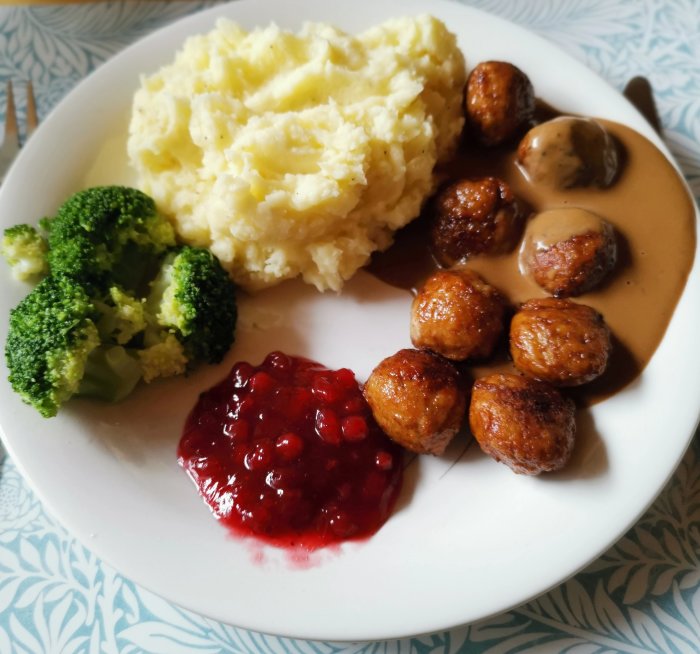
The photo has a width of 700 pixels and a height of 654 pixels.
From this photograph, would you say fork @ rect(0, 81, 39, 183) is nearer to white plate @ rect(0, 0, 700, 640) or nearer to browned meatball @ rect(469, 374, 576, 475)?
white plate @ rect(0, 0, 700, 640)

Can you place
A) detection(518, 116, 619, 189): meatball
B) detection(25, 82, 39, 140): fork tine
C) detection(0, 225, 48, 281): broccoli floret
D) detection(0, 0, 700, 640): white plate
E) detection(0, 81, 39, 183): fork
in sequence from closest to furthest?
detection(0, 0, 700, 640): white plate
detection(0, 225, 48, 281): broccoli floret
detection(518, 116, 619, 189): meatball
detection(0, 81, 39, 183): fork
detection(25, 82, 39, 140): fork tine

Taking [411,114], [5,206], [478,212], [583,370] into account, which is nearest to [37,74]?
→ [5,206]

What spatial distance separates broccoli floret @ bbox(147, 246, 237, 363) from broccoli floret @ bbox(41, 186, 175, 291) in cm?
13

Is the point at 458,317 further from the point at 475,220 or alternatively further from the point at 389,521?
the point at 389,521

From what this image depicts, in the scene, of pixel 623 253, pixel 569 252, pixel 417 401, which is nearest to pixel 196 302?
pixel 417 401

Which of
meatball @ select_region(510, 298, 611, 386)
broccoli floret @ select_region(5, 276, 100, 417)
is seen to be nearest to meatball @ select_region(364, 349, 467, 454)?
meatball @ select_region(510, 298, 611, 386)

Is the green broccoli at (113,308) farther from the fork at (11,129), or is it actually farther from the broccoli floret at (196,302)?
the fork at (11,129)

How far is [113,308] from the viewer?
3215 mm

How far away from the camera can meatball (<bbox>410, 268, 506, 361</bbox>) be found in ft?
10.2

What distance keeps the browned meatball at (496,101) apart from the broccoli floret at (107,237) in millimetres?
1694

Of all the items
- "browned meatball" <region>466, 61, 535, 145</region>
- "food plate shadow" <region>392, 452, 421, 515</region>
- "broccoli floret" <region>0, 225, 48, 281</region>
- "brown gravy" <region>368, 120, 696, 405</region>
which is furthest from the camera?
"browned meatball" <region>466, 61, 535, 145</region>

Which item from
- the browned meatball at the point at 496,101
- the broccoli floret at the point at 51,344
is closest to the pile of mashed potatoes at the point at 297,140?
the browned meatball at the point at 496,101

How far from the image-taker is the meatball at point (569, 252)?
10.6ft

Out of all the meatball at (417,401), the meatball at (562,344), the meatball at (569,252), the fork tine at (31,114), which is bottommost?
the fork tine at (31,114)
